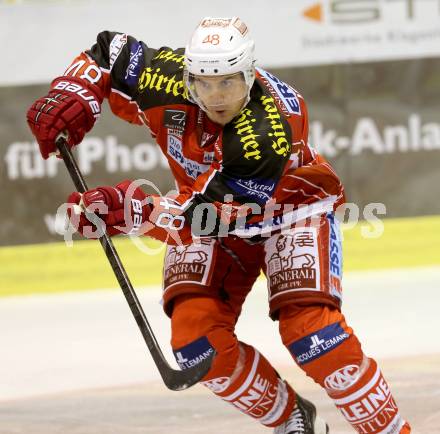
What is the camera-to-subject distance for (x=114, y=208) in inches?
144

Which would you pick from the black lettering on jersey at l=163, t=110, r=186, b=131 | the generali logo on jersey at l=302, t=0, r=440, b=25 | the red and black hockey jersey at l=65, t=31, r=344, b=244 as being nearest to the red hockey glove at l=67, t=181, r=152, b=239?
the red and black hockey jersey at l=65, t=31, r=344, b=244

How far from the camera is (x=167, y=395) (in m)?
5.02

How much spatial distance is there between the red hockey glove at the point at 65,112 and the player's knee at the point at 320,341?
0.96 meters

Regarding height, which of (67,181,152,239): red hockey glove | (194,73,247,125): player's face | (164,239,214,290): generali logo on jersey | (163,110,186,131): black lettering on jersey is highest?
(194,73,247,125): player's face

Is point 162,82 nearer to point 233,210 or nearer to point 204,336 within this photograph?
point 233,210

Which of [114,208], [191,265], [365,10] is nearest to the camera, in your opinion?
[114,208]

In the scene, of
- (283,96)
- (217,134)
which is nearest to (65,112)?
(217,134)

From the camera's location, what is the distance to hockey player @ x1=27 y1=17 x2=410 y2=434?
372cm

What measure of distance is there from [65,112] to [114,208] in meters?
0.58

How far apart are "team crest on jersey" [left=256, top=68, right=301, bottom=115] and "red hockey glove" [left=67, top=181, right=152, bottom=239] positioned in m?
0.54

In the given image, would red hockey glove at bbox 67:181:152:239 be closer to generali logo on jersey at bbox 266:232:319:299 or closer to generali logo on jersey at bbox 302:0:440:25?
generali logo on jersey at bbox 266:232:319:299

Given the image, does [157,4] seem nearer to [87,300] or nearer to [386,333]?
→ [87,300]

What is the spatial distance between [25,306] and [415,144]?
7.94 feet

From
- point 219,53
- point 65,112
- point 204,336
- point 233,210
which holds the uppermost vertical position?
point 219,53
